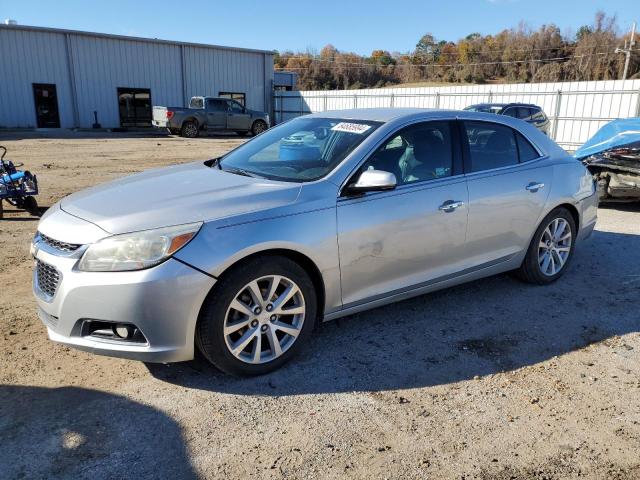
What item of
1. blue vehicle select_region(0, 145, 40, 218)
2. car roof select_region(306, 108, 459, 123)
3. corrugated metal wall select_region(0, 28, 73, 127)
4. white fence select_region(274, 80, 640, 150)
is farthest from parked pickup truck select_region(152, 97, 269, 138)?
car roof select_region(306, 108, 459, 123)

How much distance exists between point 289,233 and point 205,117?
23.0 meters

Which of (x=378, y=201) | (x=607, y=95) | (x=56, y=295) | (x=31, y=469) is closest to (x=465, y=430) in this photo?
(x=378, y=201)

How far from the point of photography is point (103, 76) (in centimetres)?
2884

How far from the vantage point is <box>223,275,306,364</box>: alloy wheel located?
3.18m

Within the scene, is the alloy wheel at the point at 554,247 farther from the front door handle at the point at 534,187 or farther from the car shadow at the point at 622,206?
the car shadow at the point at 622,206

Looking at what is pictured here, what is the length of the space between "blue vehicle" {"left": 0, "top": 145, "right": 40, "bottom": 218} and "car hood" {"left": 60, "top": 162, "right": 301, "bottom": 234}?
4402 millimetres

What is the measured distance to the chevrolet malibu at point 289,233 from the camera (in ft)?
9.61

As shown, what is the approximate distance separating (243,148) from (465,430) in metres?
2.90

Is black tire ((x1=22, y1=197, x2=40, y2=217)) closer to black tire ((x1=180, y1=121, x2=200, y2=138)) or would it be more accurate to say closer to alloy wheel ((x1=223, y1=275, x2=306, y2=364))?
alloy wheel ((x1=223, y1=275, x2=306, y2=364))

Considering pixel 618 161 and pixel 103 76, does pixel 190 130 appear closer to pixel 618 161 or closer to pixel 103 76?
pixel 103 76

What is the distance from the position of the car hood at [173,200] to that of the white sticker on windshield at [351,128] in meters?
0.78

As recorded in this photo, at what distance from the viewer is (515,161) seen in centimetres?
466

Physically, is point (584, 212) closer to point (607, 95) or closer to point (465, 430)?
point (465, 430)

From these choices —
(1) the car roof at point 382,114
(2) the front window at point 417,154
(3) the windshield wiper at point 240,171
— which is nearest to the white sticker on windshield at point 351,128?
(1) the car roof at point 382,114
